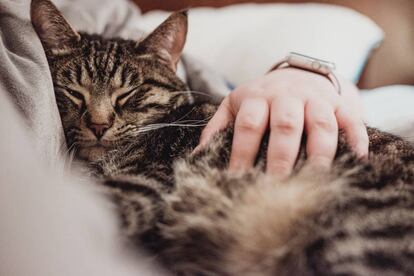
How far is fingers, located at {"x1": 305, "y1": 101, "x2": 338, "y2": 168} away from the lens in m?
0.69

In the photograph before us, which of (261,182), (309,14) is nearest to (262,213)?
(261,182)

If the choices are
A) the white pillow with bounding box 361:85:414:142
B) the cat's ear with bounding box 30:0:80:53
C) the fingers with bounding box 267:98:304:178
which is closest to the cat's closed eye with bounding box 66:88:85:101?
the cat's ear with bounding box 30:0:80:53

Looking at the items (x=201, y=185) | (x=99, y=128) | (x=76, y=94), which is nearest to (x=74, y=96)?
(x=76, y=94)

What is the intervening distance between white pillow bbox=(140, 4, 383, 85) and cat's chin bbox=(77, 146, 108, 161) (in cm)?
80

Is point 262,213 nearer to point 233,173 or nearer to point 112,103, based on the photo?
point 233,173

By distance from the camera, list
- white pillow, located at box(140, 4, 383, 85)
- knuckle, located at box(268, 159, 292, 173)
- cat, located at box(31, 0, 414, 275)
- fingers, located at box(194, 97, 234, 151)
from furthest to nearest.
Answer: white pillow, located at box(140, 4, 383, 85) → fingers, located at box(194, 97, 234, 151) → knuckle, located at box(268, 159, 292, 173) → cat, located at box(31, 0, 414, 275)

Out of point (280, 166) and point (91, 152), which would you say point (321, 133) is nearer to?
point (280, 166)

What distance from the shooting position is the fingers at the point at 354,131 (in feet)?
2.44

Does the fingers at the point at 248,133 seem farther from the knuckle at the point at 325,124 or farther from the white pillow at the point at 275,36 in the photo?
the white pillow at the point at 275,36

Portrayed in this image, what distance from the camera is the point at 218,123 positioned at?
0.85 m

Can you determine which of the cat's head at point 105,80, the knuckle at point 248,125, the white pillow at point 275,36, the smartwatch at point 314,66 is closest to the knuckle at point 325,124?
the knuckle at point 248,125

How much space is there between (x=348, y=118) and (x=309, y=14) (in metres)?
0.92

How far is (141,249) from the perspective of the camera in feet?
1.93

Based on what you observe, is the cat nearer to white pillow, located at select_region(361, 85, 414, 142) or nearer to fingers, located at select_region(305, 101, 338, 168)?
fingers, located at select_region(305, 101, 338, 168)
